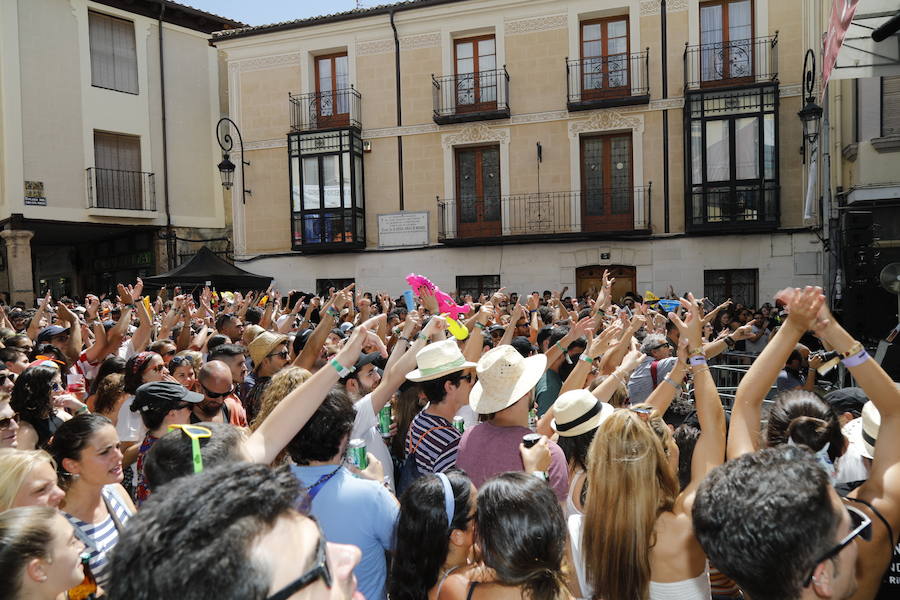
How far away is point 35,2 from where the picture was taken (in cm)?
1712

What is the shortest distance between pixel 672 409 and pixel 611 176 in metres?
13.5

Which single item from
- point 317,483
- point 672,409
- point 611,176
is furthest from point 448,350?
point 611,176

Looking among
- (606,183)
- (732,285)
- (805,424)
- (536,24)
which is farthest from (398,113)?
(805,424)

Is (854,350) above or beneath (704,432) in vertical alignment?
above

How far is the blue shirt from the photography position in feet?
7.64

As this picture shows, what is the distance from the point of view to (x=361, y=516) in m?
2.34

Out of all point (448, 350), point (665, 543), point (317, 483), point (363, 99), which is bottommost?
point (665, 543)

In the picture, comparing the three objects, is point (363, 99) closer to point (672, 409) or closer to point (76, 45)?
point (76, 45)

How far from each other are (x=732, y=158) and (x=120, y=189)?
56.8 ft

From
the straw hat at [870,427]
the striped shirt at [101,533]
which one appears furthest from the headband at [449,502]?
the straw hat at [870,427]

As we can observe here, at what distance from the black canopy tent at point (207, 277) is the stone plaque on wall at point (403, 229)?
448 centimetres

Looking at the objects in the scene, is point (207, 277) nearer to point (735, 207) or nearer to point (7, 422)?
point (7, 422)

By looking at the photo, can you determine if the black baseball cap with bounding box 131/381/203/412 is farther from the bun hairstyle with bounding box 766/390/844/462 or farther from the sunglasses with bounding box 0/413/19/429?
the bun hairstyle with bounding box 766/390/844/462

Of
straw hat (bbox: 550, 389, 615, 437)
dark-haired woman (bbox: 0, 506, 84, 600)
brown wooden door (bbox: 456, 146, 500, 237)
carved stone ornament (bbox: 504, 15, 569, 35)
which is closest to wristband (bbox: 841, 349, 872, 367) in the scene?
straw hat (bbox: 550, 389, 615, 437)
